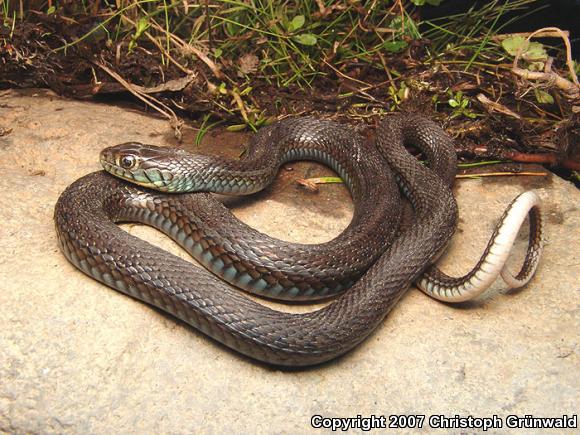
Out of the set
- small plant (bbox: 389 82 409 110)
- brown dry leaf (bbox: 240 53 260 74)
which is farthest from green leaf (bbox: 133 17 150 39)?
small plant (bbox: 389 82 409 110)

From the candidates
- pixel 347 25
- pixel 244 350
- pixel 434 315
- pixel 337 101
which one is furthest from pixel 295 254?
pixel 347 25

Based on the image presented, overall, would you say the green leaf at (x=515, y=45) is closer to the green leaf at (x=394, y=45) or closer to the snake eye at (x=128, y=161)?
the green leaf at (x=394, y=45)

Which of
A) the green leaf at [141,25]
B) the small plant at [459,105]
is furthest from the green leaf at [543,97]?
the green leaf at [141,25]

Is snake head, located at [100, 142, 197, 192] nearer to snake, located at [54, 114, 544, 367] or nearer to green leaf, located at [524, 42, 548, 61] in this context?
snake, located at [54, 114, 544, 367]

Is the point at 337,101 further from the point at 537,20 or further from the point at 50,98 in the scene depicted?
the point at 50,98

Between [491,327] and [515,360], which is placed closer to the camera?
[515,360]

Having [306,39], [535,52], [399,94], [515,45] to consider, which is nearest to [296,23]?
[306,39]
